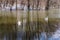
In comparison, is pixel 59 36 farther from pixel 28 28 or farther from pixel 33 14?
pixel 33 14

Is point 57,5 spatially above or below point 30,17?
above

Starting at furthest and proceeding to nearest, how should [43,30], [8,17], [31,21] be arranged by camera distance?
[8,17] → [31,21] → [43,30]

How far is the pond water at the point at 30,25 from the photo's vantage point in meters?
1.54

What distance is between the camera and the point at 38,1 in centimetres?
184

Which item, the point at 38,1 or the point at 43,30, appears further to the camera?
the point at 38,1

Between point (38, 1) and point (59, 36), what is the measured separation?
1.90 feet

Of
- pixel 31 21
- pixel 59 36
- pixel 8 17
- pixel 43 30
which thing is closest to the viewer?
pixel 59 36

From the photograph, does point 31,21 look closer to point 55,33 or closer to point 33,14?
point 33,14

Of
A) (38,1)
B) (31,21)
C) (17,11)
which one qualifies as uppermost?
(38,1)

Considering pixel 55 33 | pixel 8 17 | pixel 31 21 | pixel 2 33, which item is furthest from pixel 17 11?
pixel 55 33

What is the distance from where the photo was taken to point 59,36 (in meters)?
1.50

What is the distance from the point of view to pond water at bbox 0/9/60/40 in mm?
1542

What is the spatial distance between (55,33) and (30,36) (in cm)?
28

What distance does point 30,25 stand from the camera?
5.58 ft
